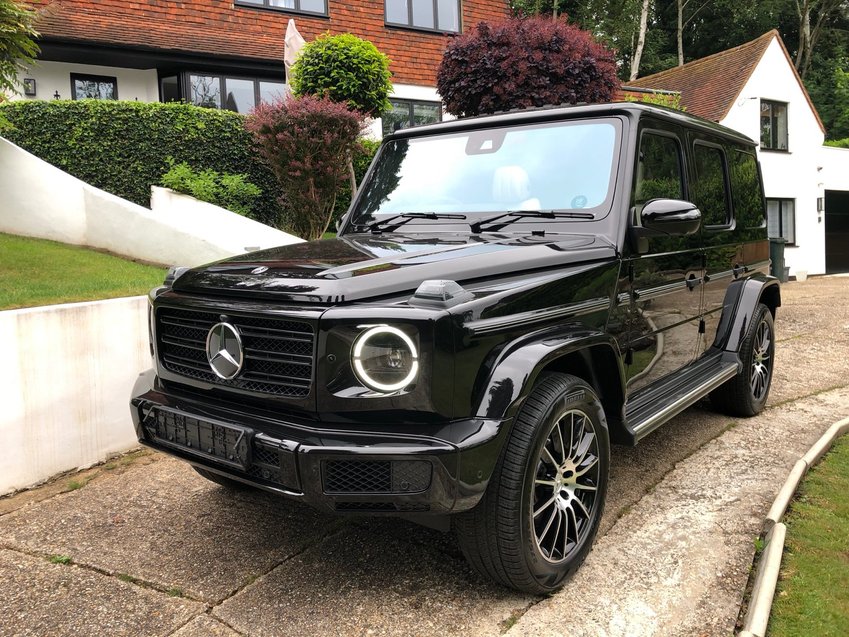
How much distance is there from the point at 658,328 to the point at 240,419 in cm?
232

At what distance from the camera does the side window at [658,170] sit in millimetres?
3582

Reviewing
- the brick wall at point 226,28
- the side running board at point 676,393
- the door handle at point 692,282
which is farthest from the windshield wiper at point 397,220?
the brick wall at point 226,28

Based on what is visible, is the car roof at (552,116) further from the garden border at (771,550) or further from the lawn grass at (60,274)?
the lawn grass at (60,274)

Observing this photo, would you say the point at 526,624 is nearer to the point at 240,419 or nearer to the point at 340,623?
the point at 340,623

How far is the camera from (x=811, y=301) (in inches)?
508

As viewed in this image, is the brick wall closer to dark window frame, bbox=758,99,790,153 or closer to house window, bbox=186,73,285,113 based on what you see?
house window, bbox=186,73,285,113

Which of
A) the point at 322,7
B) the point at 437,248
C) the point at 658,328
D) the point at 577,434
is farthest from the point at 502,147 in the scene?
the point at 322,7

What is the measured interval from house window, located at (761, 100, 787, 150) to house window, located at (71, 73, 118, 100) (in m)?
17.8

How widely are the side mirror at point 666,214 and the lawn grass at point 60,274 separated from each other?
12.5 feet

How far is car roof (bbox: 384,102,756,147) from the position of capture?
143 inches

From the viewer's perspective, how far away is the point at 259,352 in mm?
2596

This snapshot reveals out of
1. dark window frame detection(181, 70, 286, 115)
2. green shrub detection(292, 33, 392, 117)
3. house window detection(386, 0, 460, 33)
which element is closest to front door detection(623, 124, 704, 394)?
green shrub detection(292, 33, 392, 117)

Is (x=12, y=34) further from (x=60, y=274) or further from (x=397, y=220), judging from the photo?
(x=397, y=220)

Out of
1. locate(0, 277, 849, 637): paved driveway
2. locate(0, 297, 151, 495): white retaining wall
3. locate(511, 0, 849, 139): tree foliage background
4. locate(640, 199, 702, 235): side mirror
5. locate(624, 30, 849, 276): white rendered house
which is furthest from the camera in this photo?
locate(511, 0, 849, 139): tree foliage background
